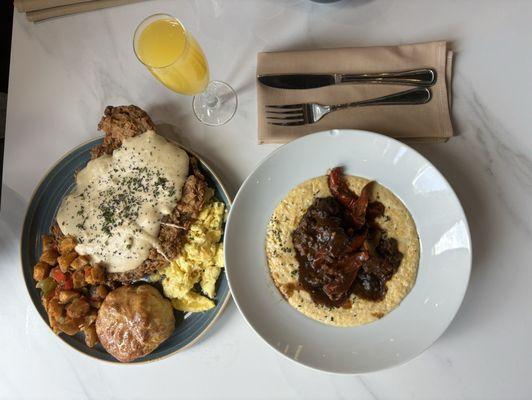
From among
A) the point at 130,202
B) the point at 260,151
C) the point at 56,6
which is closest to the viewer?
the point at 130,202

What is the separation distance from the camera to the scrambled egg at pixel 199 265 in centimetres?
204

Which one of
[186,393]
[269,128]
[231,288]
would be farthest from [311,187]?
[186,393]

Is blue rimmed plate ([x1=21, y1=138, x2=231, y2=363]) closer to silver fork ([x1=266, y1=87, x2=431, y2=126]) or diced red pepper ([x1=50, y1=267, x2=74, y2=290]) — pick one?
diced red pepper ([x1=50, y1=267, x2=74, y2=290])

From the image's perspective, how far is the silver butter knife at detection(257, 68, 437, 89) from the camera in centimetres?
199

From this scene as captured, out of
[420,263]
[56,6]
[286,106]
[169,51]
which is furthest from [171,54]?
[420,263]

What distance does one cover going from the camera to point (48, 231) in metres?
2.20

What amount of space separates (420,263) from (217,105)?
Result: 1.16m

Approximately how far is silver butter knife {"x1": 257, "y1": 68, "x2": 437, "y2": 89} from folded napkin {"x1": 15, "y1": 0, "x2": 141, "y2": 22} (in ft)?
2.82

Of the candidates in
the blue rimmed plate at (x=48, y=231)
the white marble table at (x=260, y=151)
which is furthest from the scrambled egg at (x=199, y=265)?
the white marble table at (x=260, y=151)

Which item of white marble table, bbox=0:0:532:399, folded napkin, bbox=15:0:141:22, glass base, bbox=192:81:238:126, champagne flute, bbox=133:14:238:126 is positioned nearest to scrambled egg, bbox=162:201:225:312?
white marble table, bbox=0:0:532:399

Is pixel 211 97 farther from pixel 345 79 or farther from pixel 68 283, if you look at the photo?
pixel 68 283

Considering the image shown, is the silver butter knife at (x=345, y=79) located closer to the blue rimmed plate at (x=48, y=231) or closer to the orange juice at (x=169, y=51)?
the orange juice at (x=169, y=51)

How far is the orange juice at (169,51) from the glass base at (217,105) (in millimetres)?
247

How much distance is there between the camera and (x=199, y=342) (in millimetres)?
2115
